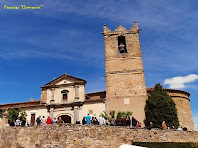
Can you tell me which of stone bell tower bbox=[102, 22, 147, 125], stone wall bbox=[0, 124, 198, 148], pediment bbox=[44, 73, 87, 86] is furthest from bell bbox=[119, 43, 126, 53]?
stone wall bbox=[0, 124, 198, 148]

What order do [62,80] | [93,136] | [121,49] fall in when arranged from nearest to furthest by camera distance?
1. [93,136]
2. [121,49]
3. [62,80]

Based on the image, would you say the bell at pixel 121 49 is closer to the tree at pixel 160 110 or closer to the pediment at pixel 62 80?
the tree at pixel 160 110

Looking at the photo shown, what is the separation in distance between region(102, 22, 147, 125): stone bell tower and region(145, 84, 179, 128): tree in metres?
0.89

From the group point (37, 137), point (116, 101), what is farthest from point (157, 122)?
point (37, 137)

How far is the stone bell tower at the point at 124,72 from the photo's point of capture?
72.3 feet

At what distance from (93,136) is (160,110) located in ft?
30.7

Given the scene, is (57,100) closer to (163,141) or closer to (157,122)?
(157,122)

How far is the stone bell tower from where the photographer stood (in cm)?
2203

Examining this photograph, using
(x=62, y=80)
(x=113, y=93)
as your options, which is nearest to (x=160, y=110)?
(x=113, y=93)

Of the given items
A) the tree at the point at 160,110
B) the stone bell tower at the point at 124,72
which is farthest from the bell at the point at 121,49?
the tree at the point at 160,110

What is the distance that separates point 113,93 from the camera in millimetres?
22859

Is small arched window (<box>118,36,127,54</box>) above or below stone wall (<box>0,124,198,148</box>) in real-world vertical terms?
above

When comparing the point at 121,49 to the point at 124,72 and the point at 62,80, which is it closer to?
the point at 124,72

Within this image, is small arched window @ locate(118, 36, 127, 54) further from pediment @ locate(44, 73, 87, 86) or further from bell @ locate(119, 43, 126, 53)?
pediment @ locate(44, 73, 87, 86)
